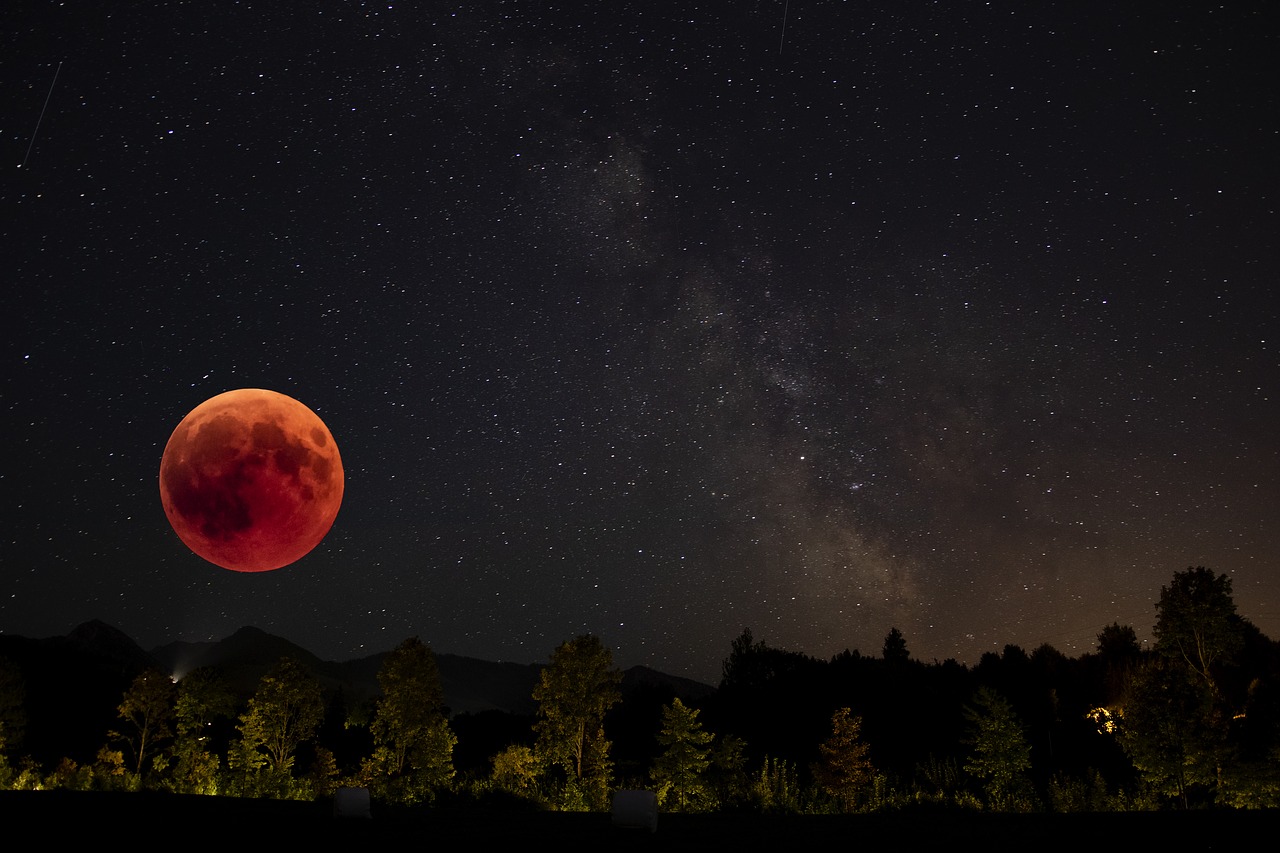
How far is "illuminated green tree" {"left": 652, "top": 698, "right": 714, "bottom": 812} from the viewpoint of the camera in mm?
28766

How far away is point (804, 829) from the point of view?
19625mm

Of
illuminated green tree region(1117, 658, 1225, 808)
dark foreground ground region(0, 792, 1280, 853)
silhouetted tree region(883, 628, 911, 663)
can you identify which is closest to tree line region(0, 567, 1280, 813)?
illuminated green tree region(1117, 658, 1225, 808)

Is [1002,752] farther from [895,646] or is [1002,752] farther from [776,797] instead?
[895,646]

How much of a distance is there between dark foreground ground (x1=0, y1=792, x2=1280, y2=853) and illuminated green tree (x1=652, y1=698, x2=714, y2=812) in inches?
243

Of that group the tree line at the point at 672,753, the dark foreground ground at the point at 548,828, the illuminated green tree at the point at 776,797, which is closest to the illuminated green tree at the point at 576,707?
the tree line at the point at 672,753

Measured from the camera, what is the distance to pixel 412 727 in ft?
106

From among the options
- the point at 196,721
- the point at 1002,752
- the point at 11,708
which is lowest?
the point at 1002,752

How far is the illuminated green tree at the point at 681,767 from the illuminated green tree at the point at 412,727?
8.56 meters

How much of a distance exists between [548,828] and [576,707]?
1428cm

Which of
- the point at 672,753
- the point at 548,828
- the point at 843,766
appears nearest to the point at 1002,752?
the point at 843,766

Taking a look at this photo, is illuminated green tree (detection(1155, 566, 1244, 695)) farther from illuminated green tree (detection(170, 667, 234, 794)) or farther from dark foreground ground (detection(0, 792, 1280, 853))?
illuminated green tree (detection(170, 667, 234, 794))

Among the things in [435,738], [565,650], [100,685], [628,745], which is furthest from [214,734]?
[565,650]

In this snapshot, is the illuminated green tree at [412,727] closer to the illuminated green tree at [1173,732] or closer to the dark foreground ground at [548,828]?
the dark foreground ground at [548,828]

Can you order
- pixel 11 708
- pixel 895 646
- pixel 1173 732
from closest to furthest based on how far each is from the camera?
pixel 1173 732 → pixel 11 708 → pixel 895 646
